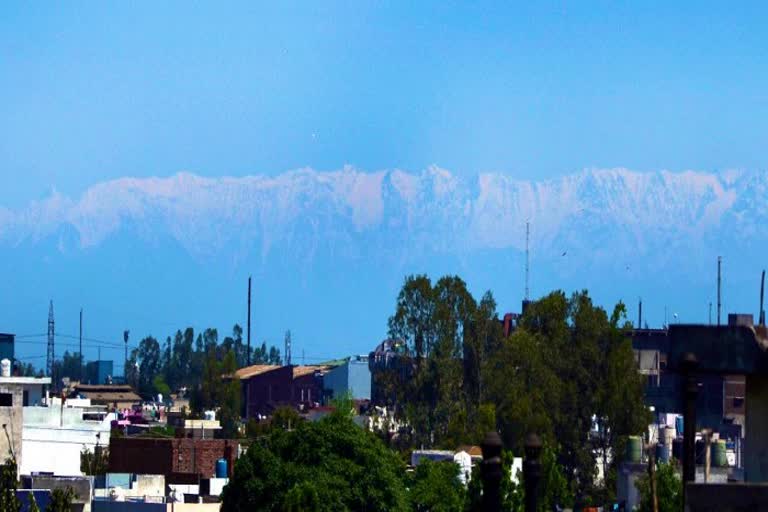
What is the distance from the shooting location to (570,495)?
67062 mm

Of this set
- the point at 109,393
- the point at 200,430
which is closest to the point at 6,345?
the point at 200,430

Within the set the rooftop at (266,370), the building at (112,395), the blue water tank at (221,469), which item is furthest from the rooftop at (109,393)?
the blue water tank at (221,469)

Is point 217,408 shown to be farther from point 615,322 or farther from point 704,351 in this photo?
point 704,351

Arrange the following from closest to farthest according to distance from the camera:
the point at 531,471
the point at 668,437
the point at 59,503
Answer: the point at 531,471 → the point at 59,503 → the point at 668,437

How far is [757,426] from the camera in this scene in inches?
640

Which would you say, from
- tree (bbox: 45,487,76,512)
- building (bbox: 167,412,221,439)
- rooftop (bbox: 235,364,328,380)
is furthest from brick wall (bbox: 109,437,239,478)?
rooftop (bbox: 235,364,328,380)

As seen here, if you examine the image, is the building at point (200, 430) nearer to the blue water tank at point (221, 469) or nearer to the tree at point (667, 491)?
the blue water tank at point (221, 469)

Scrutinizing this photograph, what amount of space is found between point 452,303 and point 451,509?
30.8m

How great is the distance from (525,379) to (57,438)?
17668 millimetres

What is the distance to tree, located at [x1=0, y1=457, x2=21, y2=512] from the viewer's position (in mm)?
43062

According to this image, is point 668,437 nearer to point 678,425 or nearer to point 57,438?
point 678,425

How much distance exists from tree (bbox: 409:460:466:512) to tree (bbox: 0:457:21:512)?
54.4ft

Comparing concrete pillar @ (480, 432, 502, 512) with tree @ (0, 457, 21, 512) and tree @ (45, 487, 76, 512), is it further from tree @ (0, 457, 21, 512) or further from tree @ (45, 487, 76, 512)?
tree @ (45, 487, 76, 512)

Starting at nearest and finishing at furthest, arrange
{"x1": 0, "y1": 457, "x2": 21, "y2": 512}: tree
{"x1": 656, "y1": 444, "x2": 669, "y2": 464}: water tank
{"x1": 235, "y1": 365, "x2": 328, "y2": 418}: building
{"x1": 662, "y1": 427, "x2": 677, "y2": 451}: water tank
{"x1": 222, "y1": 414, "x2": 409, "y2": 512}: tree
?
1. {"x1": 0, "y1": 457, "x2": 21, "y2": 512}: tree
2. {"x1": 222, "y1": 414, "x2": 409, "y2": 512}: tree
3. {"x1": 656, "y1": 444, "x2": 669, "y2": 464}: water tank
4. {"x1": 662, "y1": 427, "x2": 677, "y2": 451}: water tank
5. {"x1": 235, "y1": 365, "x2": 328, "y2": 418}: building
